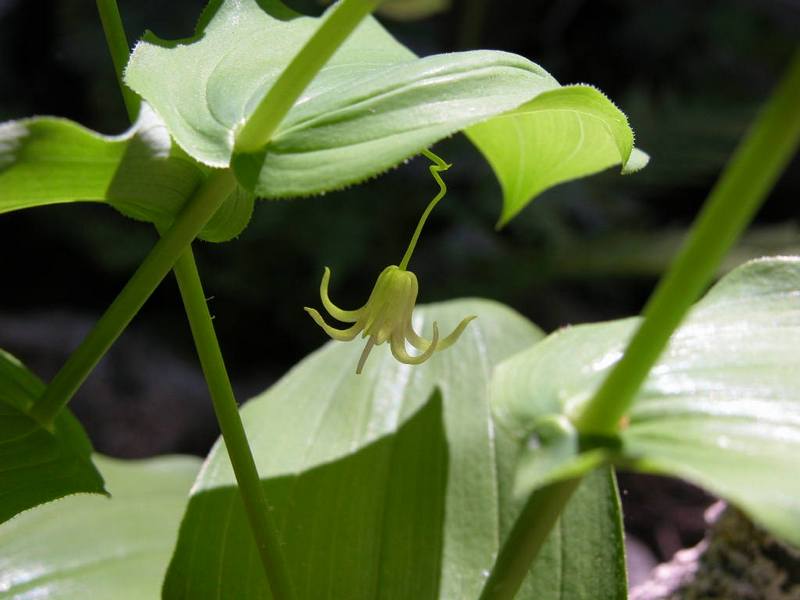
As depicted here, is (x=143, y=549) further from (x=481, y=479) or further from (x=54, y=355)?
(x=54, y=355)

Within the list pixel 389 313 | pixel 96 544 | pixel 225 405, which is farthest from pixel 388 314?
pixel 96 544

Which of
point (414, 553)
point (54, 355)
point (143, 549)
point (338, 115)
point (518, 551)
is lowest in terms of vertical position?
point (54, 355)

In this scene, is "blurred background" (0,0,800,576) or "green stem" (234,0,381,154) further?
"blurred background" (0,0,800,576)

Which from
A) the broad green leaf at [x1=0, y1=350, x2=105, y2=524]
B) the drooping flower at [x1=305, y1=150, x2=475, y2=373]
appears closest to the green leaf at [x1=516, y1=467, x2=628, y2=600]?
the drooping flower at [x1=305, y1=150, x2=475, y2=373]

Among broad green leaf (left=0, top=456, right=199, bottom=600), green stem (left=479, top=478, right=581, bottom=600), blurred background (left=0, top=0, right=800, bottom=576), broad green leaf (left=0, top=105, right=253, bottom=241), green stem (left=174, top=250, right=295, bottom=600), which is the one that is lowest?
blurred background (left=0, top=0, right=800, bottom=576)

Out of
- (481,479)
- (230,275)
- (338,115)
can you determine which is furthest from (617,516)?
(230,275)

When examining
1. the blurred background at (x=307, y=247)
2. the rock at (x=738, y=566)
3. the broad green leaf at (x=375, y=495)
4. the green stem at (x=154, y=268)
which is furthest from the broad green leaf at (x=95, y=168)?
the blurred background at (x=307, y=247)

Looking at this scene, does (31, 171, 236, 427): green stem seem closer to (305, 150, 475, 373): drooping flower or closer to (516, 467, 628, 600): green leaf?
(305, 150, 475, 373): drooping flower

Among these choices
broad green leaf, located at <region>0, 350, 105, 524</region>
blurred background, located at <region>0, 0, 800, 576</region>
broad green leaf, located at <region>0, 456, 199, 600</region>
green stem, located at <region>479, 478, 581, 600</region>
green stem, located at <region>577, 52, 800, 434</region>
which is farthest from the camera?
blurred background, located at <region>0, 0, 800, 576</region>
